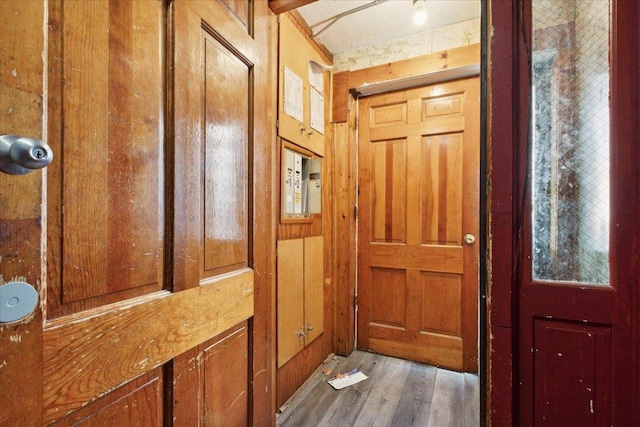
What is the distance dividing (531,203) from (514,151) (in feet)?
0.59

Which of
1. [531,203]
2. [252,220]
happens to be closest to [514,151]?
[531,203]

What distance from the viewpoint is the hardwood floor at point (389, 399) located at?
1659 millimetres

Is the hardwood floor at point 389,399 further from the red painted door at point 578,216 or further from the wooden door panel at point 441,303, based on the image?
the red painted door at point 578,216

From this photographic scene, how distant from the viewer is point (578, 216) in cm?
94

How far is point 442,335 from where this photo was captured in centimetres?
222

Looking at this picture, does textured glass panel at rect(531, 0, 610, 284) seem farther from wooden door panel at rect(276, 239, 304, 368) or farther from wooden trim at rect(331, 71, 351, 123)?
wooden trim at rect(331, 71, 351, 123)

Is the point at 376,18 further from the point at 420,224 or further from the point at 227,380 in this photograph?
the point at 227,380

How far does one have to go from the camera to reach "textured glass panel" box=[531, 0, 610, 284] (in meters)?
0.92

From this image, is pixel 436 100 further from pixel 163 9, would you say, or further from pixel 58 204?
pixel 58 204

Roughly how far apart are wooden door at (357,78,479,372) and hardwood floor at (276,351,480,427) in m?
0.18

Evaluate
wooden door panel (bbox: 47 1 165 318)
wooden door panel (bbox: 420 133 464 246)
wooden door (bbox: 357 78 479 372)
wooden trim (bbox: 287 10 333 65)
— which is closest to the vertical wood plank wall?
wooden trim (bbox: 287 10 333 65)

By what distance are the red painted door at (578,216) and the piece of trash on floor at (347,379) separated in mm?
1256

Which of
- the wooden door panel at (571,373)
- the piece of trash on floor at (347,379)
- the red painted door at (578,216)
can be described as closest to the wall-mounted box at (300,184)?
the piece of trash on floor at (347,379)

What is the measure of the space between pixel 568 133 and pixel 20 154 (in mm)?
1402
